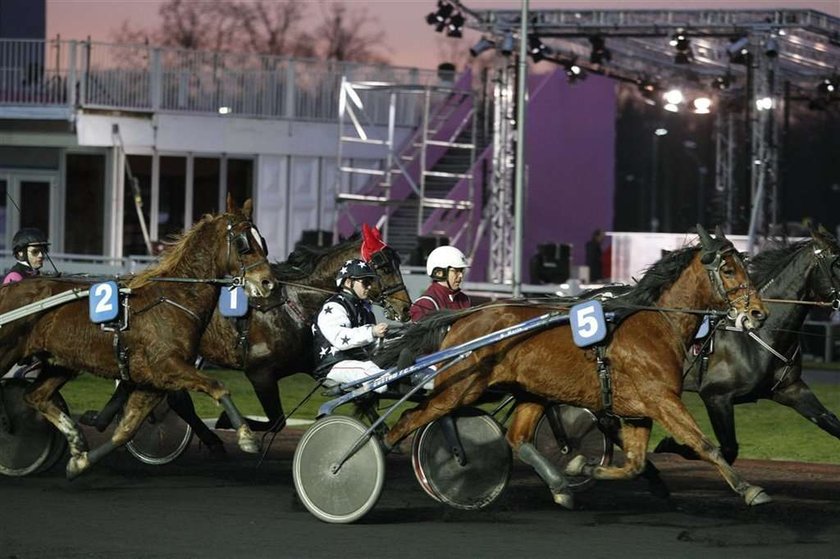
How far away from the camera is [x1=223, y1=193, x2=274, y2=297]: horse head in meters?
10.3

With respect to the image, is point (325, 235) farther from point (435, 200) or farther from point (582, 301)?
point (582, 301)

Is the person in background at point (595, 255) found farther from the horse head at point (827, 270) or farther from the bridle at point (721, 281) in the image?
the bridle at point (721, 281)

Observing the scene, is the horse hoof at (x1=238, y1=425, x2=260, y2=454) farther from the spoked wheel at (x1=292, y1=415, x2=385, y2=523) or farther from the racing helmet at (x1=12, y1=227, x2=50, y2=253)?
the racing helmet at (x1=12, y1=227, x2=50, y2=253)

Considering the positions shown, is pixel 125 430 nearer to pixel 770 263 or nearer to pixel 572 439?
pixel 572 439

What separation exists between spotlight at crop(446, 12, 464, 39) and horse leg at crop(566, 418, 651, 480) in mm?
16751

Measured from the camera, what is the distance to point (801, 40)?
26.8 m

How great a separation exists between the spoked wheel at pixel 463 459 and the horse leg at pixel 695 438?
3.41 feet

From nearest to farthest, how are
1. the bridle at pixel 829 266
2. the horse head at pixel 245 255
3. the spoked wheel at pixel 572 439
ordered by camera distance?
the horse head at pixel 245 255 → the spoked wheel at pixel 572 439 → the bridle at pixel 829 266

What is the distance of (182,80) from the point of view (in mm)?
29812

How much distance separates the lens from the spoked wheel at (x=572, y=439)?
10625 mm

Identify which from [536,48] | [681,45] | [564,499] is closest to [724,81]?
[681,45]

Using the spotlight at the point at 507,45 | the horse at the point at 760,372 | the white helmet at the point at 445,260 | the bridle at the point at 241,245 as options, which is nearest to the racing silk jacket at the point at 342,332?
the bridle at the point at 241,245

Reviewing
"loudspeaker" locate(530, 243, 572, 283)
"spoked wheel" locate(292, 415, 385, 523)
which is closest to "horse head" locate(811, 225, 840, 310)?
"spoked wheel" locate(292, 415, 385, 523)

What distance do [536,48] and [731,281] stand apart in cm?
1751
